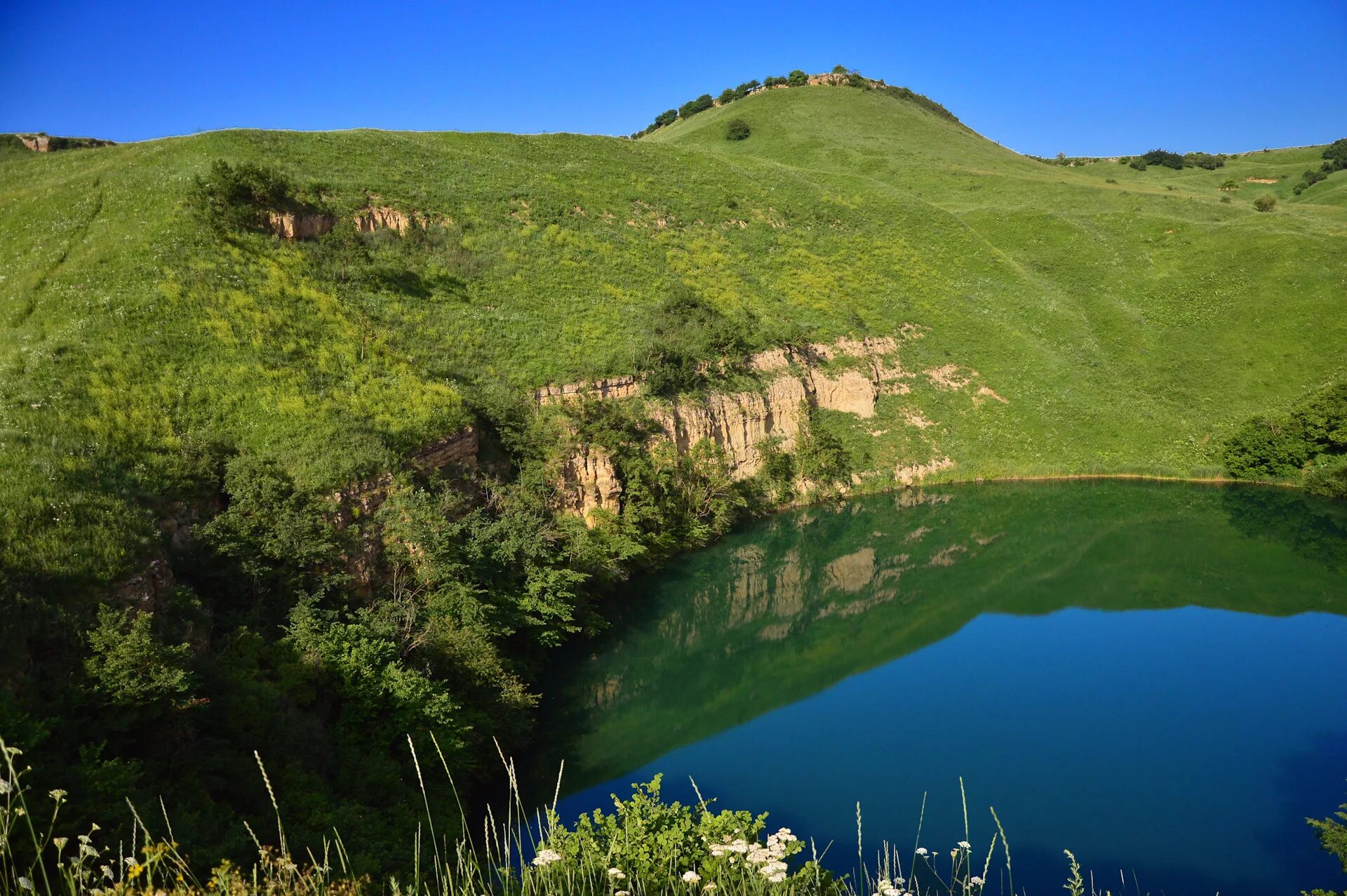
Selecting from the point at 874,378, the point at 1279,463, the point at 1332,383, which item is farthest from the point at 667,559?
the point at 1332,383

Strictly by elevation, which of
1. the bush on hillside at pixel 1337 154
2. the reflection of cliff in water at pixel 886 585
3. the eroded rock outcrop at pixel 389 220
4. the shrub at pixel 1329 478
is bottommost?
the reflection of cliff in water at pixel 886 585

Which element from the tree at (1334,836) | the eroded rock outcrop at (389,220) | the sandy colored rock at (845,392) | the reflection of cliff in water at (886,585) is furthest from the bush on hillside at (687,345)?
the tree at (1334,836)

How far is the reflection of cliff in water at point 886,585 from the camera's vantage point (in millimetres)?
25156

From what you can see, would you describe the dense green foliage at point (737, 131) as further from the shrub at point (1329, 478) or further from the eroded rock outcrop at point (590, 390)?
the shrub at point (1329, 478)

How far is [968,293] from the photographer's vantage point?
59.5 meters

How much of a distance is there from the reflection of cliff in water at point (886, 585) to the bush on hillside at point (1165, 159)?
76.7 m

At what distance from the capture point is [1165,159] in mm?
101938

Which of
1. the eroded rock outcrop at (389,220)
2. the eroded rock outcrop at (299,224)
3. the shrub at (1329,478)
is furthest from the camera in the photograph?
the shrub at (1329,478)

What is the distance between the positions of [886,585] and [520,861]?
28366 mm

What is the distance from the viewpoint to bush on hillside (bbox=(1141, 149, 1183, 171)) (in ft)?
333

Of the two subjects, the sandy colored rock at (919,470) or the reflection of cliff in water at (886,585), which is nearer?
the reflection of cliff in water at (886,585)

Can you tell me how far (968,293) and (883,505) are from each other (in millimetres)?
24254

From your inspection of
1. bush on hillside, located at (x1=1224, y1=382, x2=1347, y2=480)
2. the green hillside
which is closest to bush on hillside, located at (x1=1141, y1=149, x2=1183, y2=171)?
the green hillside

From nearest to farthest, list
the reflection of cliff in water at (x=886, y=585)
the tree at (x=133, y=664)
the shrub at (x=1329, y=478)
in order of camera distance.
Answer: the tree at (x=133, y=664), the reflection of cliff in water at (x=886, y=585), the shrub at (x=1329, y=478)
